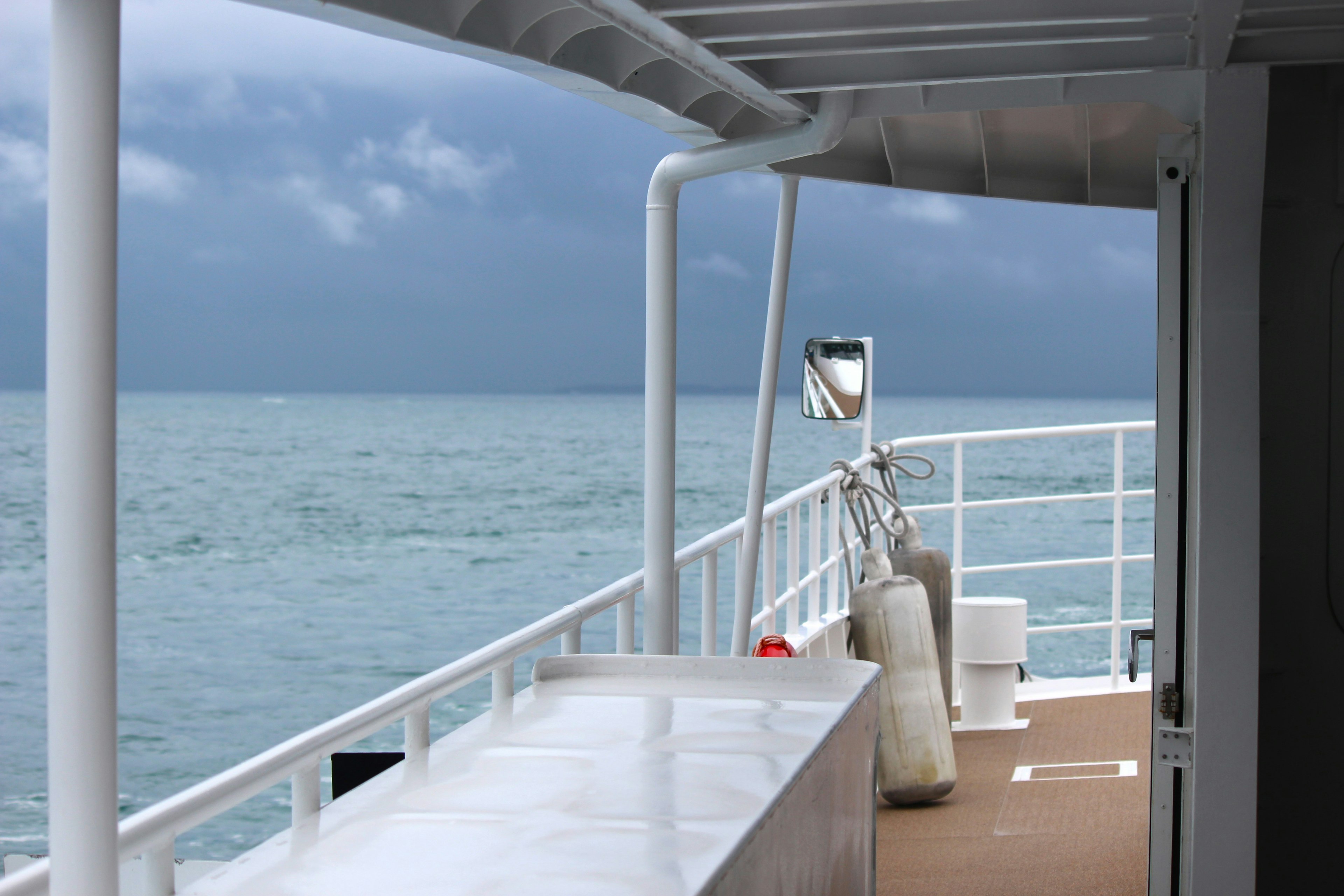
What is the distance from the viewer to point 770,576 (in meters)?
5.41

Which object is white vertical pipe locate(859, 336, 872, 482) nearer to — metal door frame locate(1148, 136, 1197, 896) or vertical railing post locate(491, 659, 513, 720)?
metal door frame locate(1148, 136, 1197, 896)

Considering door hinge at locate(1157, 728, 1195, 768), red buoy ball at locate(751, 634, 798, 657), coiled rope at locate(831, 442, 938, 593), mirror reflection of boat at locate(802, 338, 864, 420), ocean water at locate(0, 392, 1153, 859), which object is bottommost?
ocean water at locate(0, 392, 1153, 859)

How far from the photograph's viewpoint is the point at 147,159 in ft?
181

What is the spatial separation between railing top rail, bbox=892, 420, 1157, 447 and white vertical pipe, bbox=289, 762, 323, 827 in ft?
14.1

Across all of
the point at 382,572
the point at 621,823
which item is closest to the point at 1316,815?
the point at 621,823

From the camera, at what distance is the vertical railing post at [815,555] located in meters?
5.47

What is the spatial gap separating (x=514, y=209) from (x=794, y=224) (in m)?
60.5

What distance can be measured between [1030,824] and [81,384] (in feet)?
13.0

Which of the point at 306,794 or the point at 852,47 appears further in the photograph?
the point at 852,47

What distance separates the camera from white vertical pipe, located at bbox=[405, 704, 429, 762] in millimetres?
2193

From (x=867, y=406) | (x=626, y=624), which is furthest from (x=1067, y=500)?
(x=626, y=624)

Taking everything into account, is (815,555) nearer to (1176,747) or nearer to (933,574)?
(933,574)

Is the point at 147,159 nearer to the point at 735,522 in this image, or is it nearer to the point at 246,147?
the point at 246,147

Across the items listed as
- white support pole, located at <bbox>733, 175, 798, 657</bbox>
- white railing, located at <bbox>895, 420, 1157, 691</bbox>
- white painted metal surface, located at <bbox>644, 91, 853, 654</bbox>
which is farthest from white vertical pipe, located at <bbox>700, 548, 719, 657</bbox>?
white railing, located at <bbox>895, 420, 1157, 691</bbox>
